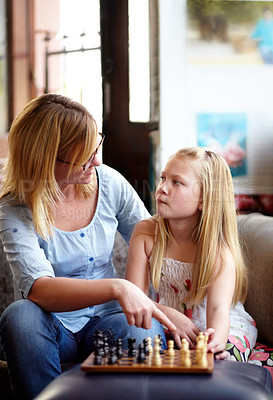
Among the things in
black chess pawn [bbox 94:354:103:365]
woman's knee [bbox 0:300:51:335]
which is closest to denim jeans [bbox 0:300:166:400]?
woman's knee [bbox 0:300:51:335]

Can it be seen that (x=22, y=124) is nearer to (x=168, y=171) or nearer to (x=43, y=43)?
(x=168, y=171)

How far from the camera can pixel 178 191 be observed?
1312 millimetres

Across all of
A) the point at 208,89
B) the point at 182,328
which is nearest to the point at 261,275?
the point at 182,328

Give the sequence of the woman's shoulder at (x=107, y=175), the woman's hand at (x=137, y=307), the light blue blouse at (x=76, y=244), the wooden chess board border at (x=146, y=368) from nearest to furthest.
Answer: the wooden chess board border at (x=146, y=368), the woman's hand at (x=137, y=307), the light blue blouse at (x=76, y=244), the woman's shoulder at (x=107, y=175)

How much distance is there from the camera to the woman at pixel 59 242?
1073 mm

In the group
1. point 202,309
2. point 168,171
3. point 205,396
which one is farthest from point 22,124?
point 205,396

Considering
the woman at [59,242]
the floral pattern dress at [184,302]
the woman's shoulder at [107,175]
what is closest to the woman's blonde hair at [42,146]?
the woman at [59,242]

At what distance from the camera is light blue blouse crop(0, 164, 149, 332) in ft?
3.81

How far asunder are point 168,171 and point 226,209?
0.18m

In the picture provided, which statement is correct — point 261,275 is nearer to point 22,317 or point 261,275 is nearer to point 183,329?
point 183,329

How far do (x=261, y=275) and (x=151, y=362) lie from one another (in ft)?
1.97

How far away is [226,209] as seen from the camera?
4.49ft

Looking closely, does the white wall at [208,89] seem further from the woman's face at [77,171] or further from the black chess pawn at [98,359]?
the black chess pawn at [98,359]

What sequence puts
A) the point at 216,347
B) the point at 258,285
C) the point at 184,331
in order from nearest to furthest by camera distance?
the point at 216,347 < the point at 184,331 < the point at 258,285
